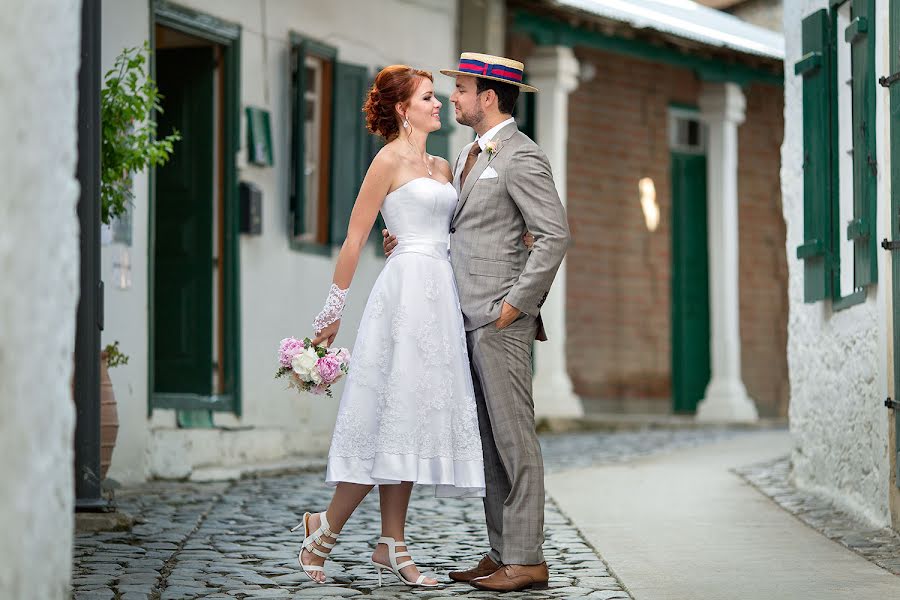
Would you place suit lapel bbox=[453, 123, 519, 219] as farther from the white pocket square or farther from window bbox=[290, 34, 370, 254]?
window bbox=[290, 34, 370, 254]

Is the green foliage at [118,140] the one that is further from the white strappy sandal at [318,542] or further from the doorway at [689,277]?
the doorway at [689,277]

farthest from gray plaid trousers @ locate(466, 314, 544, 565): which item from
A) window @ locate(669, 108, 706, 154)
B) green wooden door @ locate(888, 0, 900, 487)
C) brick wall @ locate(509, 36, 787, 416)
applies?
window @ locate(669, 108, 706, 154)

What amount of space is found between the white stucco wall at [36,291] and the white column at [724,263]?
12.7m

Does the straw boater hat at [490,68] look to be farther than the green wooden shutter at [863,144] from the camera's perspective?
No

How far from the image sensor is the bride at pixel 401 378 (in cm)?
507

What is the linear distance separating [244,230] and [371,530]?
3.85 metres

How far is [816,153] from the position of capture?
7.89 meters

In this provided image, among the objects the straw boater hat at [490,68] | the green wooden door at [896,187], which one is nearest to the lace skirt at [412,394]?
the straw boater hat at [490,68]

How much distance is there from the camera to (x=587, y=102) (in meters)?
15.6

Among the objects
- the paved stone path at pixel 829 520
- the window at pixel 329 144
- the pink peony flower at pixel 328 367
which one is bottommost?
the paved stone path at pixel 829 520

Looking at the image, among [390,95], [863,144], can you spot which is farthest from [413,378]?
[863,144]

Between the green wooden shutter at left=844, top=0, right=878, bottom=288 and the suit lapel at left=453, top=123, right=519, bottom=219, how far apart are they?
2.25 m

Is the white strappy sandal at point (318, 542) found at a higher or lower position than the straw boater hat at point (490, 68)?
lower

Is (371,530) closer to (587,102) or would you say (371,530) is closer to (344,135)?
(344,135)
